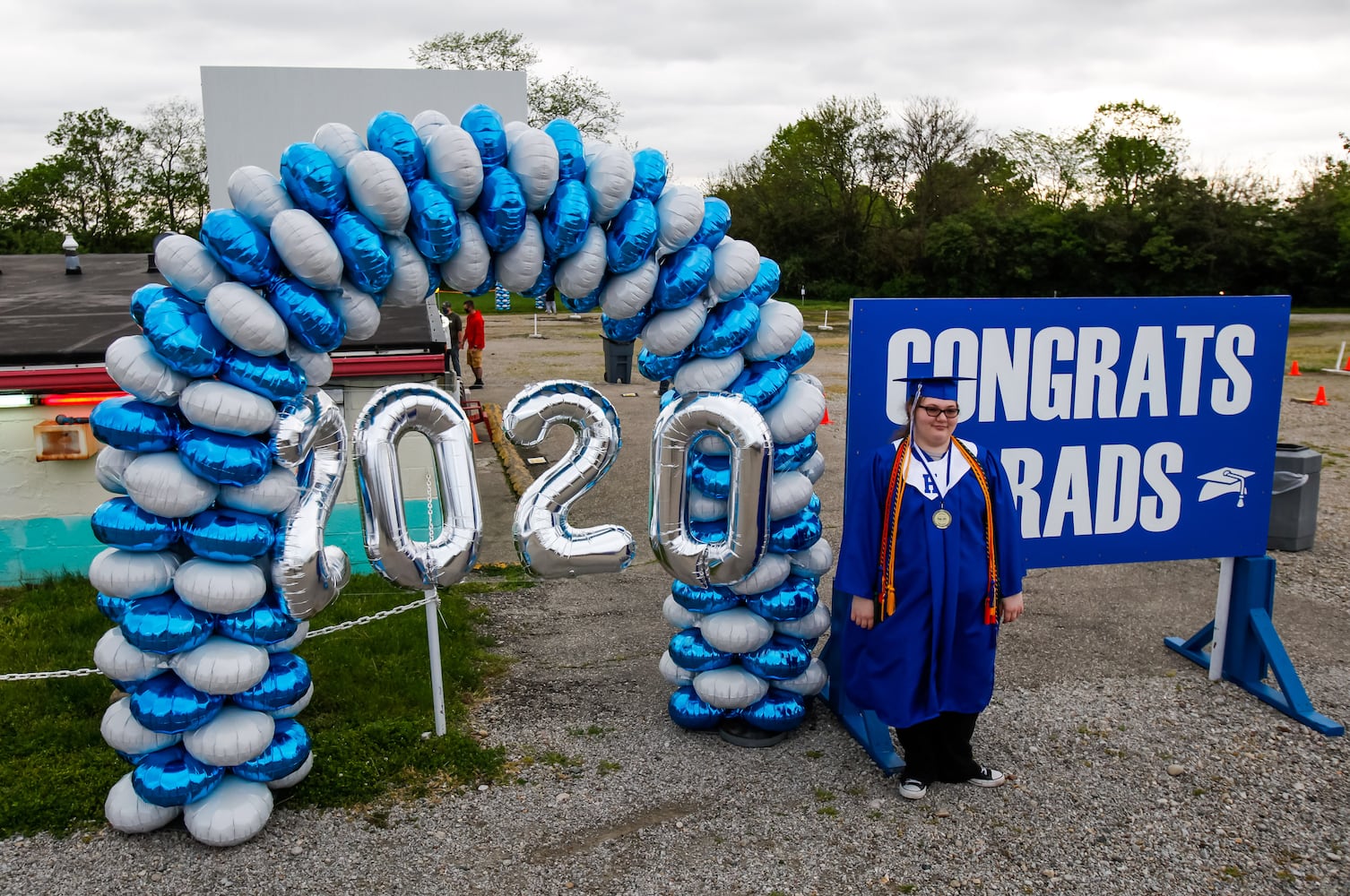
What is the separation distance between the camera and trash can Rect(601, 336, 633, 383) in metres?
17.6

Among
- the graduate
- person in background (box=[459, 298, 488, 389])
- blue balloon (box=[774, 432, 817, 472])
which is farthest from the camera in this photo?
person in background (box=[459, 298, 488, 389])

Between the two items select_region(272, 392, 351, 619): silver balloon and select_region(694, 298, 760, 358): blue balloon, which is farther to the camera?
select_region(694, 298, 760, 358): blue balloon

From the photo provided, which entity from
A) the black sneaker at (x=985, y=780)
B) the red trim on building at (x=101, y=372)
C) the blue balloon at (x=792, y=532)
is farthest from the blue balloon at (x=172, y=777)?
the red trim on building at (x=101, y=372)

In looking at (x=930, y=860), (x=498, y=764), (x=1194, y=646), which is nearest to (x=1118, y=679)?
(x=1194, y=646)

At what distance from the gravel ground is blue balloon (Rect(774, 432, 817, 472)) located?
4.72ft

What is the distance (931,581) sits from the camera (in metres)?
4.37

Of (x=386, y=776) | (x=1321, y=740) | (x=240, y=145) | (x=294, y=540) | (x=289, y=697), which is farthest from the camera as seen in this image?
(x=240, y=145)

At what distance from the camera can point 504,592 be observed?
763 cm

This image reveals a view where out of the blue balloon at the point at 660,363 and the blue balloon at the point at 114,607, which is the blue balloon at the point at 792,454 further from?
the blue balloon at the point at 114,607

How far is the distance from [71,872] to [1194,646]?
19.6 ft

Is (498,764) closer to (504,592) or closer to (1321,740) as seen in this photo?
(504,592)

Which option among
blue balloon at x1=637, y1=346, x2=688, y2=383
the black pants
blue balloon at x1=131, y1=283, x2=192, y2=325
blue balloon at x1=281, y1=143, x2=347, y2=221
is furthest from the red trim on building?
the black pants

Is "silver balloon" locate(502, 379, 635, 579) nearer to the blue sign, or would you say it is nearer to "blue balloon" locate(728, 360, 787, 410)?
"blue balloon" locate(728, 360, 787, 410)

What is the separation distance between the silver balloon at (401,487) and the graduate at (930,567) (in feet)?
5.43
